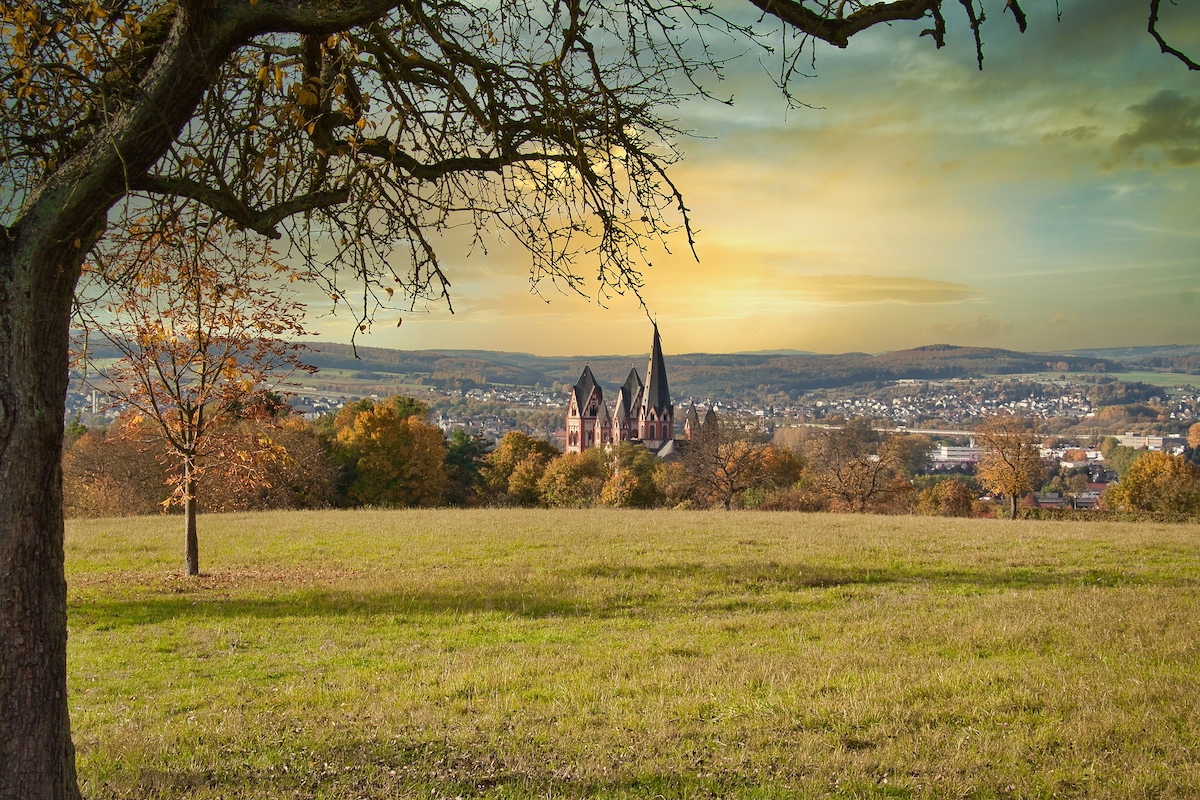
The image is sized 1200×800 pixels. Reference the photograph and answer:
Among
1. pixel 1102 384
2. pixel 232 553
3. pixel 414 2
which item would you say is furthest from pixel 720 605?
pixel 1102 384

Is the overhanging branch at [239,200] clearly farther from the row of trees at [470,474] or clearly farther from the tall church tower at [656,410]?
the tall church tower at [656,410]

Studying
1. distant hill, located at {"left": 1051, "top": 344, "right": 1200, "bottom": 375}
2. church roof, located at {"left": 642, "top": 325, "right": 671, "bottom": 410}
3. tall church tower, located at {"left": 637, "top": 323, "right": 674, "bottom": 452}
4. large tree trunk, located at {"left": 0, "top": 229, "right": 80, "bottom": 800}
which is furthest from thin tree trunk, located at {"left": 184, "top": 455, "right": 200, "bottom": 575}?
distant hill, located at {"left": 1051, "top": 344, "right": 1200, "bottom": 375}

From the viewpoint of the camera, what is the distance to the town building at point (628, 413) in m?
114

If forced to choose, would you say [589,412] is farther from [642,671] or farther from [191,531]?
[642,671]

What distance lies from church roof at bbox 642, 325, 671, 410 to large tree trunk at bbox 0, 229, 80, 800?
11013 centimetres

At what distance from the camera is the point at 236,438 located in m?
15.6

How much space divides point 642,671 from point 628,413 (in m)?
112

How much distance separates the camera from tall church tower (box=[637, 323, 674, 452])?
114 m

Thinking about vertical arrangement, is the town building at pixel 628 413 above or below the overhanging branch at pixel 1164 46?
below

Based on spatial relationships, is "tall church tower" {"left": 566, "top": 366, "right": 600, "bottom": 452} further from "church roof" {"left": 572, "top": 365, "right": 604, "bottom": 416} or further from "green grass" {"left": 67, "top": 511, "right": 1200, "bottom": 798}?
"green grass" {"left": 67, "top": 511, "right": 1200, "bottom": 798}

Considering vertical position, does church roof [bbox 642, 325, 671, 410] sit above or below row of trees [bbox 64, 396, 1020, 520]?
above

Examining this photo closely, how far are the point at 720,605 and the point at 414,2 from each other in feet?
32.8

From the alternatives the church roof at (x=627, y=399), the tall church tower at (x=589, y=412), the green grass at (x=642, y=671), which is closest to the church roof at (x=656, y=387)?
the church roof at (x=627, y=399)

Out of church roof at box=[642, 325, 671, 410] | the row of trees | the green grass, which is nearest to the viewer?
the green grass
